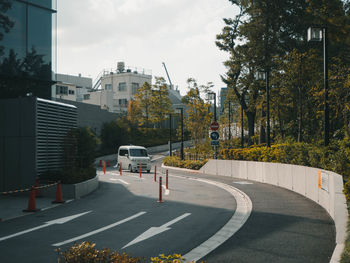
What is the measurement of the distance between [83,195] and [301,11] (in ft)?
102

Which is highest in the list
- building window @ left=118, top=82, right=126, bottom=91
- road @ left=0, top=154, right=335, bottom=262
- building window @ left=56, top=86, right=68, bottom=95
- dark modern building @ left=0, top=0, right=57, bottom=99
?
building window @ left=118, top=82, right=126, bottom=91

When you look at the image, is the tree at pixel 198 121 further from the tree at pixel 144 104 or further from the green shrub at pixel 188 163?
the tree at pixel 144 104

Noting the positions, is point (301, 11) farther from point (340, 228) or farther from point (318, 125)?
point (340, 228)

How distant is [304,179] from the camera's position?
56.3ft

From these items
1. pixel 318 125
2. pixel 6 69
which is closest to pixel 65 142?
pixel 6 69

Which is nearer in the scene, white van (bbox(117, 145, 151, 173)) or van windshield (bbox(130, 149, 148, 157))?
white van (bbox(117, 145, 151, 173))

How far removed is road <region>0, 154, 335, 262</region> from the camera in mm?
8195

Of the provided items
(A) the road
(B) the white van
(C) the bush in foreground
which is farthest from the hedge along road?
(B) the white van

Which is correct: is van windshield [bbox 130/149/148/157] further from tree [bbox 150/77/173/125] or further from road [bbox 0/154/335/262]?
tree [bbox 150/77/173/125]

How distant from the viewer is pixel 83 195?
18281mm

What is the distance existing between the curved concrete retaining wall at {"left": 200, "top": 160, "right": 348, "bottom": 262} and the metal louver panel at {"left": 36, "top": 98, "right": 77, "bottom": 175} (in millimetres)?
10910

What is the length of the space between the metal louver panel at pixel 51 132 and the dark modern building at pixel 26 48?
→ 2.57 meters

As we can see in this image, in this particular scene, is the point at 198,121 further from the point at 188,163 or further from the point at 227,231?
the point at 227,231

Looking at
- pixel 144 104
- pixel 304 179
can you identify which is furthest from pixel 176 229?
pixel 144 104
